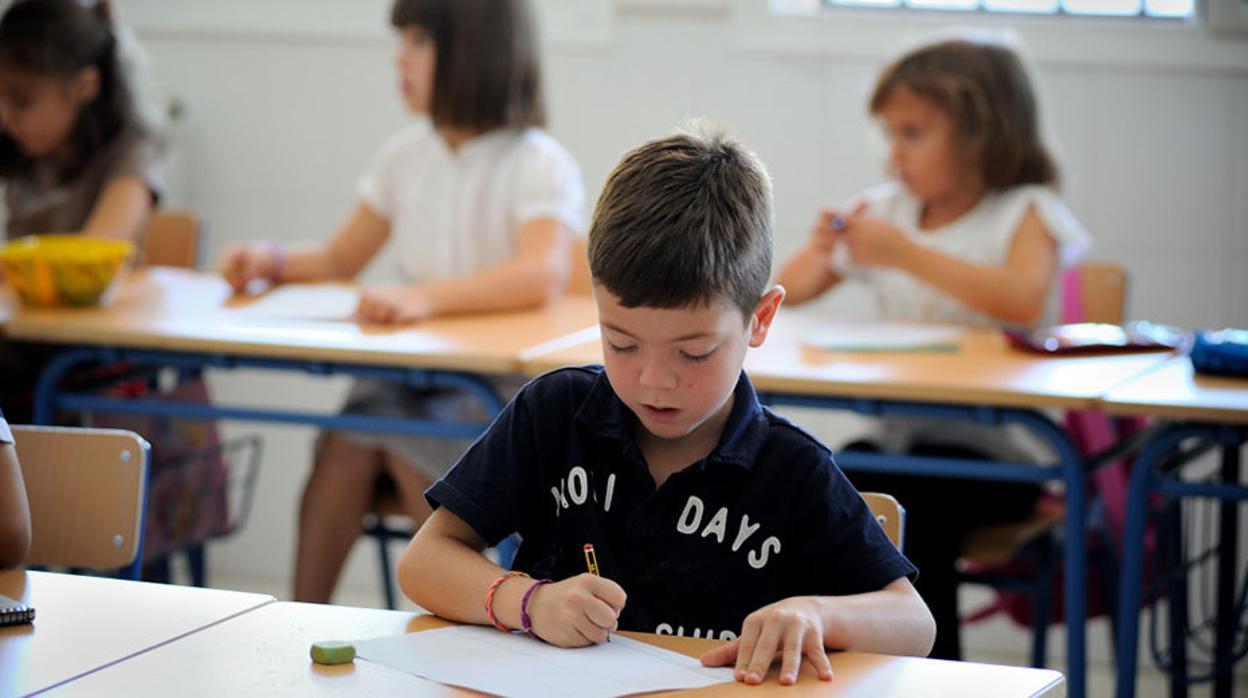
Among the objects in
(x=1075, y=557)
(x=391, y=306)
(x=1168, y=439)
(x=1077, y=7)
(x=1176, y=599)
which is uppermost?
(x=1077, y=7)

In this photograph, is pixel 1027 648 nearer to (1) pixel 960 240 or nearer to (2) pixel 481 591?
(1) pixel 960 240

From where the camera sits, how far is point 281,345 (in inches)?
95.3

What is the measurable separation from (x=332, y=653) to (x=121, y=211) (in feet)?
6.84

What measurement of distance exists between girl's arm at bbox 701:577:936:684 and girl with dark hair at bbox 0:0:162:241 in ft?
7.00

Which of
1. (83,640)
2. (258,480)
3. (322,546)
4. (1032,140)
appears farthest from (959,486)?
(258,480)

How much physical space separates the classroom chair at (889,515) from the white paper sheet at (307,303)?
1363 millimetres

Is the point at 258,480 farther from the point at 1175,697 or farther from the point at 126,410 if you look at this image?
the point at 1175,697

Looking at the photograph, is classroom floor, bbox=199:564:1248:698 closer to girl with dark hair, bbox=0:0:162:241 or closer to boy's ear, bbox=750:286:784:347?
girl with dark hair, bbox=0:0:162:241

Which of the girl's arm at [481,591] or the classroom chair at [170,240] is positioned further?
the classroom chair at [170,240]

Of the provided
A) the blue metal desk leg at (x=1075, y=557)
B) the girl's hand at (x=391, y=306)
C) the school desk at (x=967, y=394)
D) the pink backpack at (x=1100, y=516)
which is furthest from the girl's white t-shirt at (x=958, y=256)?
the girl's hand at (x=391, y=306)

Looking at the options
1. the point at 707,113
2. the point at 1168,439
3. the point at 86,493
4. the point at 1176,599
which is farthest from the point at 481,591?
the point at 707,113

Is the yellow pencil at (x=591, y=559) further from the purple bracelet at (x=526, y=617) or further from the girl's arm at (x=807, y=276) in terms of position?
the girl's arm at (x=807, y=276)

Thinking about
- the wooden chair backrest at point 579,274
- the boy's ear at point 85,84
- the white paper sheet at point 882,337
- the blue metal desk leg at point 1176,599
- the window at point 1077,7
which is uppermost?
the window at point 1077,7

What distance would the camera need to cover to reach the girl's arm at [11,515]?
4.60ft
